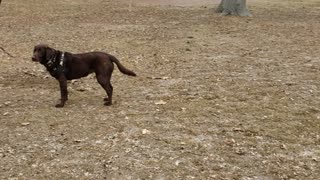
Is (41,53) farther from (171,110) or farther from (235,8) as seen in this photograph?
(235,8)

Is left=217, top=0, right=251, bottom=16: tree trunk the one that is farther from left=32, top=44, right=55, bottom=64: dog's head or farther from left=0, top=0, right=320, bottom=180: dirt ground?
left=32, top=44, right=55, bottom=64: dog's head

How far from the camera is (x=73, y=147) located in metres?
5.25

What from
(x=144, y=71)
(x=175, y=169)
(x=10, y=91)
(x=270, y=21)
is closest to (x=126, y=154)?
(x=175, y=169)

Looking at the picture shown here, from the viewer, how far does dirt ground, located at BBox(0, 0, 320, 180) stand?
4859 mm

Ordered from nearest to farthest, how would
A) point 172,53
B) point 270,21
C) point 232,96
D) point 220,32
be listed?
point 232,96
point 172,53
point 220,32
point 270,21

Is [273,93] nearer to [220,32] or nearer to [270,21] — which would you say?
[220,32]

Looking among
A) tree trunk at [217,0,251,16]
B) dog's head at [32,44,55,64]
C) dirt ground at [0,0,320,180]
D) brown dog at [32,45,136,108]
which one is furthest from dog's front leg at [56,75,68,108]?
tree trunk at [217,0,251,16]

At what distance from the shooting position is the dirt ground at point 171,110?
4.86m

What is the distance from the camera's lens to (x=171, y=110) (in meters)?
6.46

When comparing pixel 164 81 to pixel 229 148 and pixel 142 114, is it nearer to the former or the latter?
pixel 142 114

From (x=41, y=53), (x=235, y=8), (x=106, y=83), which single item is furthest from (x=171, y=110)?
(x=235, y=8)

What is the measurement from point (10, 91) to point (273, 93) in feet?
12.3

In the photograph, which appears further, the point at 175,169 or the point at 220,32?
the point at 220,32

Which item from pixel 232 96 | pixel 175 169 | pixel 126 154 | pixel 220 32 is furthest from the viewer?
pixel 220 32
